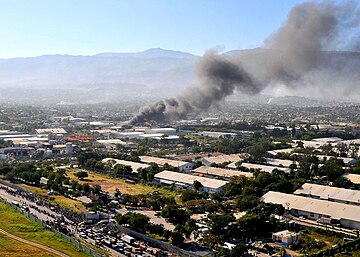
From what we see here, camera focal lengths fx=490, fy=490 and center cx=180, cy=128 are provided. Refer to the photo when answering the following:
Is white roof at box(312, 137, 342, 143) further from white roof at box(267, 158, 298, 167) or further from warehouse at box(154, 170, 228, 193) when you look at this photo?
warehouse at box(154, 170, 228, 193)

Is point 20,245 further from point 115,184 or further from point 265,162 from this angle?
point 265,162

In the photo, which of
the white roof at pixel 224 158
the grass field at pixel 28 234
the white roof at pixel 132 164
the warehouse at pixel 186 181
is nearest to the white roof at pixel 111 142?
the white roof at pixel 132 164

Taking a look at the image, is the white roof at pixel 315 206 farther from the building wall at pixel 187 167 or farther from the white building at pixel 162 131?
the white building at pixel 162 131

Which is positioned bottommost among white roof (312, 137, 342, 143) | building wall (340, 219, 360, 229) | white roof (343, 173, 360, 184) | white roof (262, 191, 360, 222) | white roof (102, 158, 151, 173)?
white roof (312, 137, 342, 143)

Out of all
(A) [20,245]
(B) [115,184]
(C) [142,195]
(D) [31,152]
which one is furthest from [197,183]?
(D) [31,152]

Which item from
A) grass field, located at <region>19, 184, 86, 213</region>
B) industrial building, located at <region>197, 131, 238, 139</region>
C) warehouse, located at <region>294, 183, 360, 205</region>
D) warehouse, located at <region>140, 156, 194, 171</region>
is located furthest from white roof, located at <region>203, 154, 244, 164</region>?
industrial building, located at <region>197, 131, 238, 139</region>

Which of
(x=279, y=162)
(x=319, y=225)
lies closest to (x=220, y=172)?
(x=279, y=162)
